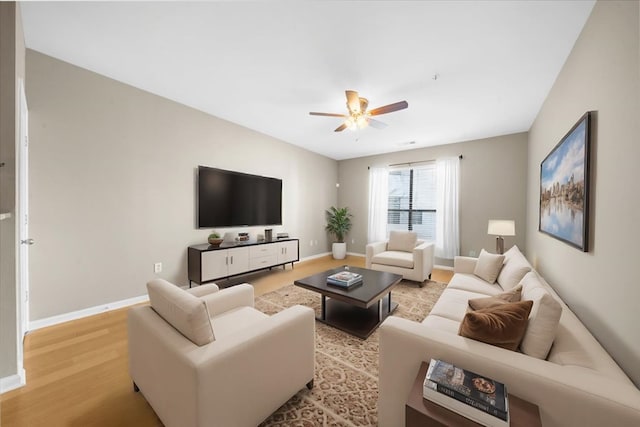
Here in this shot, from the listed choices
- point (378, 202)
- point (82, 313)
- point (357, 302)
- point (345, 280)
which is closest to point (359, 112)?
point (345, 280)

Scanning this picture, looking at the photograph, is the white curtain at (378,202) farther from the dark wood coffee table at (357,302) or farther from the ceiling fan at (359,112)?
the dark wood coffee table at (357,302)

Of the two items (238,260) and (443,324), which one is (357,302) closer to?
(443,324)

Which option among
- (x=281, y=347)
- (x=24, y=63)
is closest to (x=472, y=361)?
(x=281, y=347)

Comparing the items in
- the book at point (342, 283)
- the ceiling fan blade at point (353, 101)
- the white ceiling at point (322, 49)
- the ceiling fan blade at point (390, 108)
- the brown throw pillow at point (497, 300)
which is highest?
the white ceiling at point (322, 49)

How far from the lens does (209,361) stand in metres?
0.98

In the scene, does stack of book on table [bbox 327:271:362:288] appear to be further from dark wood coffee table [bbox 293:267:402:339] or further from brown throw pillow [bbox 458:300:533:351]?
brown throw pillow [bbox 458:300:533:351]

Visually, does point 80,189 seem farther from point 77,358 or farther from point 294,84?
point 294,84

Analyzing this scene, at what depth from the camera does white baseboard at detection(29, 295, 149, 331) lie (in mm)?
2236

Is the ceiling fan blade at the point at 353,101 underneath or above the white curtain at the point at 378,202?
above

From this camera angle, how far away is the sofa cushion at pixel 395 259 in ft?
11.9

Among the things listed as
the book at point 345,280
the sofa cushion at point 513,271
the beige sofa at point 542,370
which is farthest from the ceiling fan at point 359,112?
the beige sofa at point 542,370

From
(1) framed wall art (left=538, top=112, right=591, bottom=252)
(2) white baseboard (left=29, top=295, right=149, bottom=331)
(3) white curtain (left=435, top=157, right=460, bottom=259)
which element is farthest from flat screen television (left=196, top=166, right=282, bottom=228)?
(1) framed wall art (left=538, top=112, right=591, bottom=252)

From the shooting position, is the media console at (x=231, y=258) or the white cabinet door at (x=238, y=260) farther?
the white cabinet door at (x=238, y=260)

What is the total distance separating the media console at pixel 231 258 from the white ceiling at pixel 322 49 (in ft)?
6.67
